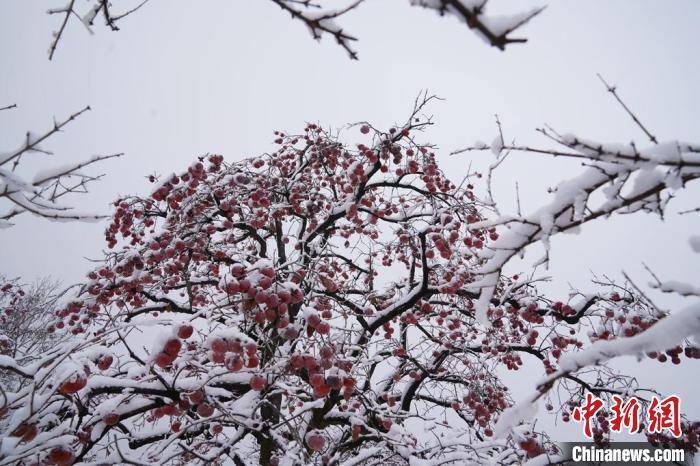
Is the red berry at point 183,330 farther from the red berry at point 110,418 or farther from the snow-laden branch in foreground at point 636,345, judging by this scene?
the snow-laden branch in foreground at point 636,345

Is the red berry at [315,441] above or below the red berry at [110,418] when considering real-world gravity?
above

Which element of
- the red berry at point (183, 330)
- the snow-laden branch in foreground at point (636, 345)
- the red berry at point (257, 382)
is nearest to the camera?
the snow-laden branch in foreground at point (636, 345)

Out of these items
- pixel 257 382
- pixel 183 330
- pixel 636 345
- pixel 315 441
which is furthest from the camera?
pixel 315 441

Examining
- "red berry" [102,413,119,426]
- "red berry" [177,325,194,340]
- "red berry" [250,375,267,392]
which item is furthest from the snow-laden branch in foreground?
"red berry" [102,413,119,426]

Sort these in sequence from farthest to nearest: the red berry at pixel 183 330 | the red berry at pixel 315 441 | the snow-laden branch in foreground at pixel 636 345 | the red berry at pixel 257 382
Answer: the red berry at pixel 315 441 < the red berry at pixel 257 382 < the red berry at pixel 183 330 < the snow-laden branch in foreground at pixel 636 345

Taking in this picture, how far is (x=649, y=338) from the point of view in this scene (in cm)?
114

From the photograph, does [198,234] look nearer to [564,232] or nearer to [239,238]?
[239,238]

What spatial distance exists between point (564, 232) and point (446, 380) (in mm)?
4290

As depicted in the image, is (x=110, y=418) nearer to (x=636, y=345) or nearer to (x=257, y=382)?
(x=257, y=382)

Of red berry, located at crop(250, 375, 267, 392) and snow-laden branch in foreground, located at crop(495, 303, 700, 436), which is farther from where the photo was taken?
red berry, located at crop(250, 375, 267, 392)

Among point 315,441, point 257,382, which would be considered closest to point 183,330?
point 257,382

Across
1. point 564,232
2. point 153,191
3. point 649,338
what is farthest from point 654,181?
point 153,191

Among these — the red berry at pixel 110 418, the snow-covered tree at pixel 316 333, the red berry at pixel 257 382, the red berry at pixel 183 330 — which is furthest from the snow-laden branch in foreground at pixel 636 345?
the red berry at pixel 110 418

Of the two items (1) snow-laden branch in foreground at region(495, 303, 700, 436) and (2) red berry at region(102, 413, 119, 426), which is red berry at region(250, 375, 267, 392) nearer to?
(2) red berry at region(102, 413, 119, 426)
